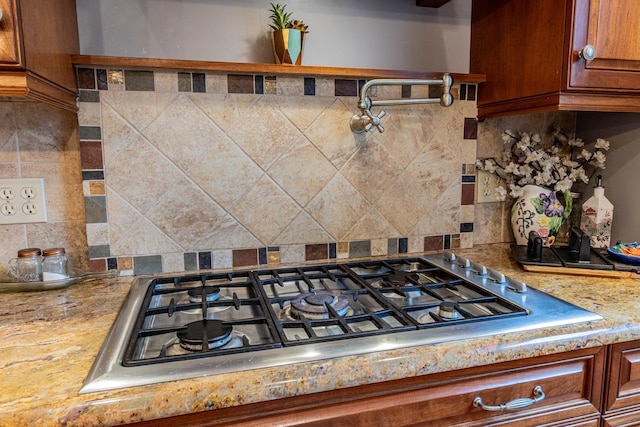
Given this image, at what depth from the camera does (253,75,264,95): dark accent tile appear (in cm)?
122

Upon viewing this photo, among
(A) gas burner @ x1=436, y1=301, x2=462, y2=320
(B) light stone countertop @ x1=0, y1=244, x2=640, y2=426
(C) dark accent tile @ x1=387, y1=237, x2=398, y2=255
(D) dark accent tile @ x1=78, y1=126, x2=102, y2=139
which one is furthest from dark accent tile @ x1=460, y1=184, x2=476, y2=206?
(D) dark accent tile @ x1=78, y1=126, x2=102, y2=139

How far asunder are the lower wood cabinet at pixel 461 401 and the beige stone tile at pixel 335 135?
2.42 ft

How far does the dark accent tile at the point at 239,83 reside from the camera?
1.21 meters

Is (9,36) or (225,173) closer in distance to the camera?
(9,36)

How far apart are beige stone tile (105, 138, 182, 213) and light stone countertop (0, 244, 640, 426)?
283mm

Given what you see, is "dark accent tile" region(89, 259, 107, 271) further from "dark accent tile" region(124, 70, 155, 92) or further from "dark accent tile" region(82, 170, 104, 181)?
"dark accent tile" region(124, 70, 155, 92)

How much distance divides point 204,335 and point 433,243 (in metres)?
0.90

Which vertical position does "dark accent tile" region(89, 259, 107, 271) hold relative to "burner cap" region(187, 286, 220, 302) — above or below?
above

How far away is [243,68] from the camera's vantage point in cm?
117

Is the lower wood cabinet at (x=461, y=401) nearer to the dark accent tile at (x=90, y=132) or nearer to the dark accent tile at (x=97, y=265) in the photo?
the dark accent tile at (x=97, y=265)

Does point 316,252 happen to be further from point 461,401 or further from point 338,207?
point 461,401

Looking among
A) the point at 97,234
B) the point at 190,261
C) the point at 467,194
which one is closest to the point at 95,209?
the point at 97,234

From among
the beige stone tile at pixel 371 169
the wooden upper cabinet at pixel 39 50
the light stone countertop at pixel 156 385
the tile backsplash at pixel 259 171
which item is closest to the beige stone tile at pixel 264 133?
the tile backsplash at pixel 259 171

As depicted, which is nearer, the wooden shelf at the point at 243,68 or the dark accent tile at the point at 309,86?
the wooden shelf at the point at 243,68
